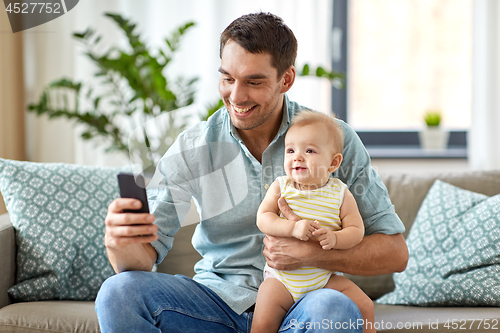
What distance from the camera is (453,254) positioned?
1509 millimetres

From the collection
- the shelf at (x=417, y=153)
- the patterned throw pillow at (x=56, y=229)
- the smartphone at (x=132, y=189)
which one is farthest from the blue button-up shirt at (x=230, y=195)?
the shelf at (x=417, y=153)

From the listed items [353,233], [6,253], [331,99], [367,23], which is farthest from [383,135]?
[6,253]

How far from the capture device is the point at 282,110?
1373 mm

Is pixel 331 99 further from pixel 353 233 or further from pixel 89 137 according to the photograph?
pixel 353 233

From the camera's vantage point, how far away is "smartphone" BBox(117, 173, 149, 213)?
102 cm

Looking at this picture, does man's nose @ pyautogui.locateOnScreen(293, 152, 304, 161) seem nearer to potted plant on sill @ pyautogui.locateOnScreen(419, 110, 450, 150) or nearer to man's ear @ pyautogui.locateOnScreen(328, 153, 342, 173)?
man's ear @ pyautogui.locateOnScreen(328, 153, 342, 173)

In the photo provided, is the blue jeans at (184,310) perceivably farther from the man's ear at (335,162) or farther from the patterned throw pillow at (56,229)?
the patterned throw pillow at (56,229)

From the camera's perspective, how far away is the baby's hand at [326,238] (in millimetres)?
1090

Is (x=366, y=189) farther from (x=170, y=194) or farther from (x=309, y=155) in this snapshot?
(x=170, y=194)

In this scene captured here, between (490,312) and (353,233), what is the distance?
22.5 inches

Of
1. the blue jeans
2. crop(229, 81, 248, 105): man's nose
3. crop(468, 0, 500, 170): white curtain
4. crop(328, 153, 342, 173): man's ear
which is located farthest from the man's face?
crop(468, 0, 500, 170): white curtain

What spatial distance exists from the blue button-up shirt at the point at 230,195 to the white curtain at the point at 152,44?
1354mm

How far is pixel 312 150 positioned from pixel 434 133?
5.71 ft

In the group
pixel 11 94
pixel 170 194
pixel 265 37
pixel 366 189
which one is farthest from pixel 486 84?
pixel 11 94
